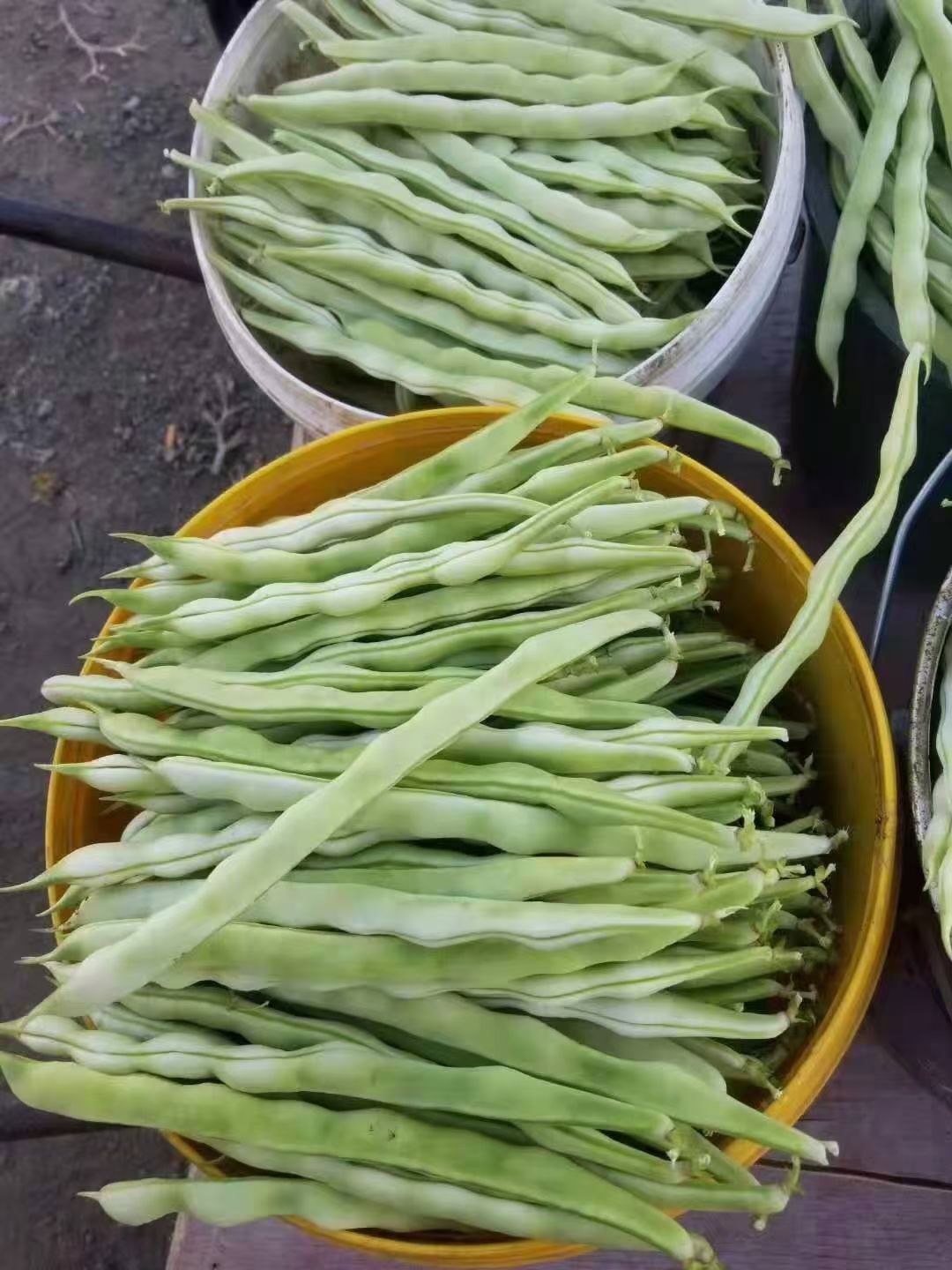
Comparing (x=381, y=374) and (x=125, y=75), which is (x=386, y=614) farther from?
(x=125, y=75)

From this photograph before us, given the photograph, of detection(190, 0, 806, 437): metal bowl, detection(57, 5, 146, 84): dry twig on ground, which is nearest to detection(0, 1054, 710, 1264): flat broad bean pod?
detection(190, 0, 806, 437): metal bowl

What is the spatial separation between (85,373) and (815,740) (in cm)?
109

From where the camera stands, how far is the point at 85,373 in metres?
1.41

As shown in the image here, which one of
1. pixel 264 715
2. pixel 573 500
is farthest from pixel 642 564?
pixel 264 715

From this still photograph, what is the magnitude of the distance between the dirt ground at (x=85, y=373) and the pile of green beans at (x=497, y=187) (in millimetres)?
583

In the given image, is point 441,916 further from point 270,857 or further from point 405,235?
point 405,235

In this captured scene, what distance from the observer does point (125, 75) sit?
154 centimetres

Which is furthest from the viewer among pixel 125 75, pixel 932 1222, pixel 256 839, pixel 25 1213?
pixel 125 75

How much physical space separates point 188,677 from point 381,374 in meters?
0.29

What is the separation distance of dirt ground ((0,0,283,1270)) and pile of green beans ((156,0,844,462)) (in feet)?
1.91

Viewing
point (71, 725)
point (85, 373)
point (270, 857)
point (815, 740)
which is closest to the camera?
point (270, 857)

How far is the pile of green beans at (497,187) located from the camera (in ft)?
2.44

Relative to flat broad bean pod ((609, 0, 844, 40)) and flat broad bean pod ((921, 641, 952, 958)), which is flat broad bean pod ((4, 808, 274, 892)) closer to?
flat broad bean pod ((921, 641, 952, 958))

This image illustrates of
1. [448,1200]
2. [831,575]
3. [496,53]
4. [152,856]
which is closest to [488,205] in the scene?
[496,53]
